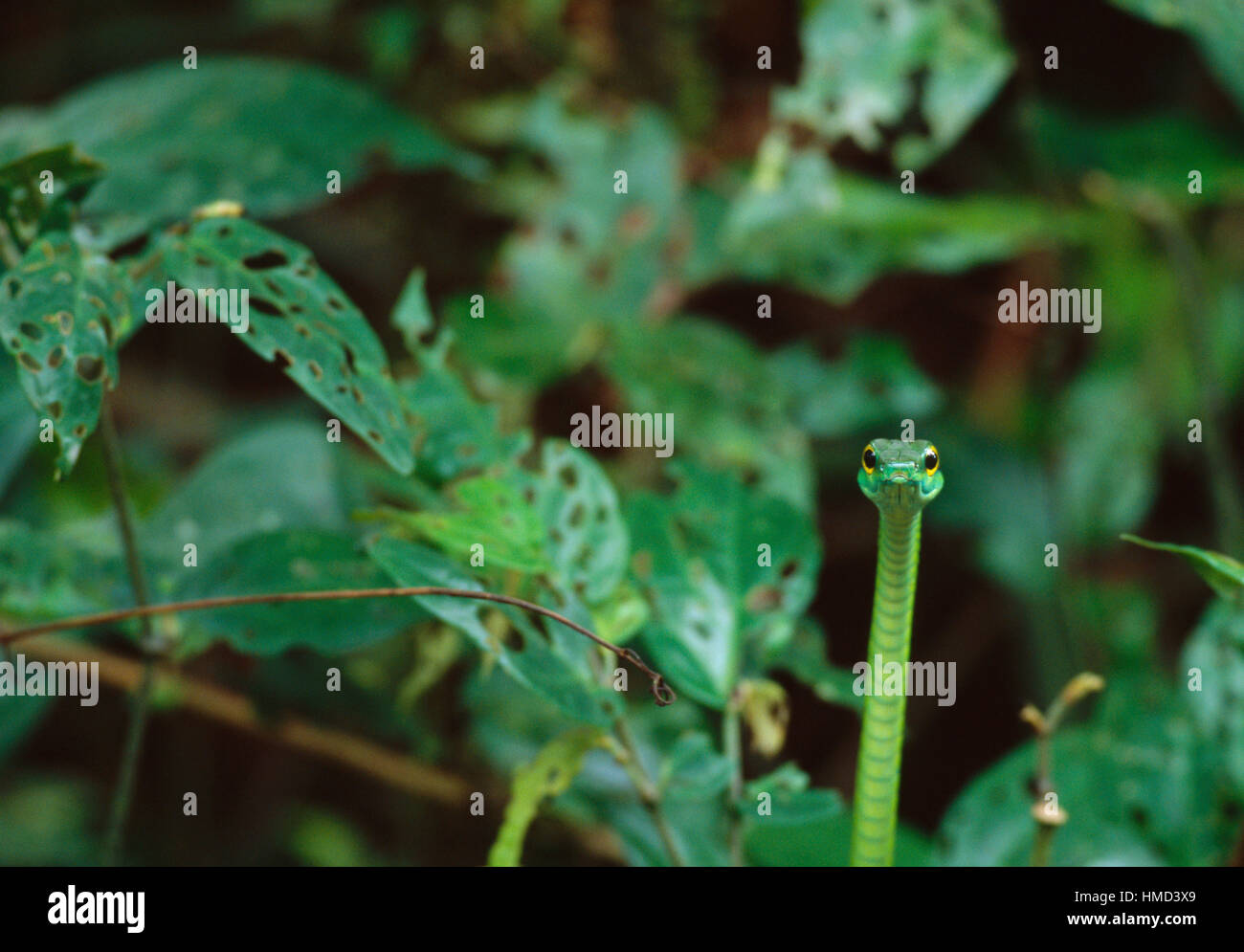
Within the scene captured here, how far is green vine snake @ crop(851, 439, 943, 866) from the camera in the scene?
835 millimetres

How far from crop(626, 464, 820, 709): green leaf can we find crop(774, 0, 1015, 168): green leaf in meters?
0.71

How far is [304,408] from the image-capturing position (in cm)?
232

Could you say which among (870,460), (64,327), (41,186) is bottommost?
(870,460)

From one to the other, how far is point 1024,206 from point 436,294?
120 cm

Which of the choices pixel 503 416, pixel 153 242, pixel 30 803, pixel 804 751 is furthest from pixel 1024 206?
pixel 30 803

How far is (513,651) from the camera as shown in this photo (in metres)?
0.91

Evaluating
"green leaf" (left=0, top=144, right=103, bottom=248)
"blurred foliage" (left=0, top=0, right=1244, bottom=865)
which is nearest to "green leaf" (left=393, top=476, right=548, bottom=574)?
"blurred foliage" (left=0, top=0, right=1244, bottom=865)

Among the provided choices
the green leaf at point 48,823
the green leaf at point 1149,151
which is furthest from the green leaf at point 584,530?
the green leaf at point 48,823

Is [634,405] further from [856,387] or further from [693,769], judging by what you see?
[693,769]

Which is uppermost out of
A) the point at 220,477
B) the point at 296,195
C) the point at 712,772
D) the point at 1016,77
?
the point at 1016,77

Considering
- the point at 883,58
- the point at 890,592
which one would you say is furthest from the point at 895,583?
the point at 883,58

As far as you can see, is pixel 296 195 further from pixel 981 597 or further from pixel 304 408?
pixel 981 597

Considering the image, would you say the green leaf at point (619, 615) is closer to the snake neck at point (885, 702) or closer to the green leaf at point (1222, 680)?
the snake neck at point (885, 702)

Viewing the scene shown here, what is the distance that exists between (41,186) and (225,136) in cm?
46
